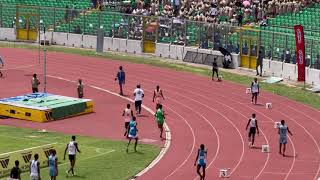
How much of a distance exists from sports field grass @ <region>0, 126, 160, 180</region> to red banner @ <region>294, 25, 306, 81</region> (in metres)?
18.8

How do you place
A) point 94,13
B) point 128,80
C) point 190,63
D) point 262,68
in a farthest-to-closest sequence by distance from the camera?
point 94,13 → point 190,63 → point 262,68 → point 128,80

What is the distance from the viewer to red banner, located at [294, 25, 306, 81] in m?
53.6

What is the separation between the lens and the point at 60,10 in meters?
74.6

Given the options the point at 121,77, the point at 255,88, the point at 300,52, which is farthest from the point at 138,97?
the point at 300,52

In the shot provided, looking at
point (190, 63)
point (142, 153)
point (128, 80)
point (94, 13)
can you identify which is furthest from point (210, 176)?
point (94, 13)

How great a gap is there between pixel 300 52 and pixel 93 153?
2211cm

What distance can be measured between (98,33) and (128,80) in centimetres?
1302

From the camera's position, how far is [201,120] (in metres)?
44.3

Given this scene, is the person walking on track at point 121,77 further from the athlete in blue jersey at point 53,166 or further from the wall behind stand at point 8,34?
the wall behind stand at point 8,34

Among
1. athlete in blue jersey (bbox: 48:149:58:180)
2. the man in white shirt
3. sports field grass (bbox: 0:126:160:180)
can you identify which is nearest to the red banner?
the man in white shirt

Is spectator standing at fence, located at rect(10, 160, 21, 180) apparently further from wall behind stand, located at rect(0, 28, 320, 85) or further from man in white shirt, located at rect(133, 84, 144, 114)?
wall behind stand, located at rect(0, 28, 320, 85)

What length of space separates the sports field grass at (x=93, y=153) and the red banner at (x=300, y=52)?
61.8 ft

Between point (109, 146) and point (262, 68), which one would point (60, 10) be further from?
point (109, 146)

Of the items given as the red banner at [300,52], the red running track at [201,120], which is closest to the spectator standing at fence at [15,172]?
the red running track at [201,120]
